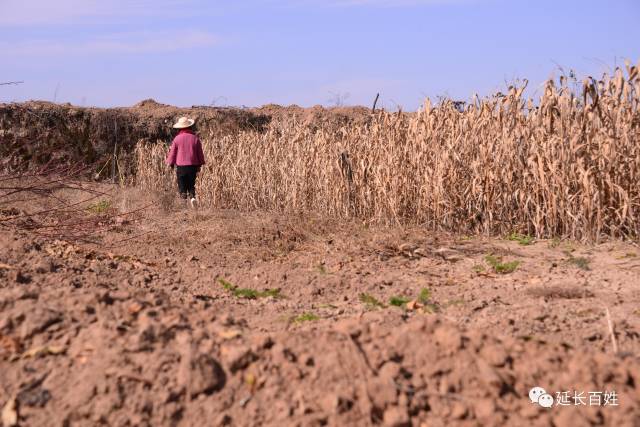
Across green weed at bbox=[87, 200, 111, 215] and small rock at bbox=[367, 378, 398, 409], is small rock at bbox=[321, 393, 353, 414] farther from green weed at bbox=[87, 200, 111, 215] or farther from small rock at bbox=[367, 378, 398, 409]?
green weed at bbox=[87, 200, 111, 215]

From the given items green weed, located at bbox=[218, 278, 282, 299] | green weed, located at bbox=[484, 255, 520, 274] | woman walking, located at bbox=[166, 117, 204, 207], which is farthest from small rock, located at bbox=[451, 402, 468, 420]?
woman walking, located at bbox=[166, 117, 204, 207]

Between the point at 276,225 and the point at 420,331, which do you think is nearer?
the point at 420,331

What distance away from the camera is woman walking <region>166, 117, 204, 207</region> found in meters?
11.8

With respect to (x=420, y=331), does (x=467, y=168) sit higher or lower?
higher

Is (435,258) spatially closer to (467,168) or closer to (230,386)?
(467,168)

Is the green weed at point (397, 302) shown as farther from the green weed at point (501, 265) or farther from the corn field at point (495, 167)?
the corn field at point (495, 167)

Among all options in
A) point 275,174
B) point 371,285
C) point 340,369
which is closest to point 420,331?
point 340,369

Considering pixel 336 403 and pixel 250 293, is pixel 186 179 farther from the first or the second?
pixel 336 403

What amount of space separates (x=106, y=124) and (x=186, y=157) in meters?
6.23

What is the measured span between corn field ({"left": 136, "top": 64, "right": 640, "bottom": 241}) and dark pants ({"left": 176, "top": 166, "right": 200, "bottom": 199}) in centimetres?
192

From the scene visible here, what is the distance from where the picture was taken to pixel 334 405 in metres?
2.89

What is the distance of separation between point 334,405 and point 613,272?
3.93 metres

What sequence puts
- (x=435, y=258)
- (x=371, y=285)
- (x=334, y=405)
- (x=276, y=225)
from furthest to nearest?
(x=276, y=225), (x=435, y=258), (x=371, y=285), (x=334, y=405)

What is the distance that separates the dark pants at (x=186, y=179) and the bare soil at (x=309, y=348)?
19.4 feet
